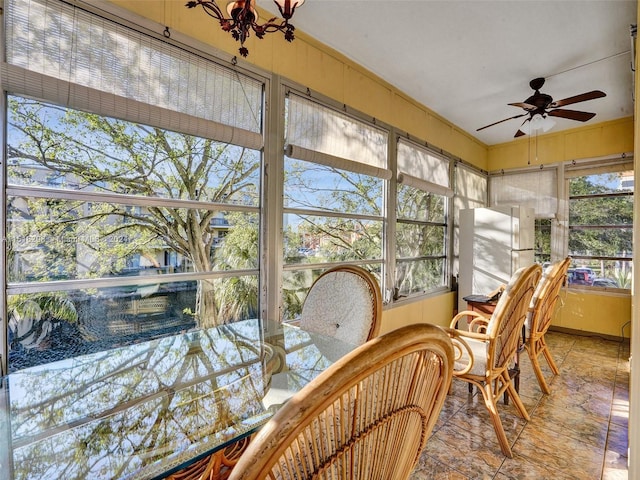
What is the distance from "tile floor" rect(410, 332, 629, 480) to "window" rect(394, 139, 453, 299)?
1.43m

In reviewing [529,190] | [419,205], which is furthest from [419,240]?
[529,190]

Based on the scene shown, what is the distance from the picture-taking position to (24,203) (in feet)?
5.01

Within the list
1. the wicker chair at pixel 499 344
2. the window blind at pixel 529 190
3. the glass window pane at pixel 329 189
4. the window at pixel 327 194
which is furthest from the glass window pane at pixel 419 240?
the wicker chair at pixel 499 344

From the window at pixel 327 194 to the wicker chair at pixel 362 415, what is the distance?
190 cm

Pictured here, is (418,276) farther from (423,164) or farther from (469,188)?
(469,188)

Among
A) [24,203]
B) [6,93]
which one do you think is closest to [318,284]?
[24,203]

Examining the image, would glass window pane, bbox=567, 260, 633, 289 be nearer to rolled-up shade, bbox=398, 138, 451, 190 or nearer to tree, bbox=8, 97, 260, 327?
rolled-up shade, bbox=398, 138, 451, 190

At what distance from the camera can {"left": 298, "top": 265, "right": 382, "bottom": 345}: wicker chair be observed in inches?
63.9

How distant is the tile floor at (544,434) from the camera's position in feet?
5.86

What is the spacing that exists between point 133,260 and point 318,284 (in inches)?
41.0

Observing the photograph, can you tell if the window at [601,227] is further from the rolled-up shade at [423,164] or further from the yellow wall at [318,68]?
the yellow wall at [318,68]

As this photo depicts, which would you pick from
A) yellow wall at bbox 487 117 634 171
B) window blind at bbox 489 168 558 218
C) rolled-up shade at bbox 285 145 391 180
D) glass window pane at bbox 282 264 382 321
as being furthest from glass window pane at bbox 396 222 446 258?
yellow wall at bbox 487 117 634 171

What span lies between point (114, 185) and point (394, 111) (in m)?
2.82

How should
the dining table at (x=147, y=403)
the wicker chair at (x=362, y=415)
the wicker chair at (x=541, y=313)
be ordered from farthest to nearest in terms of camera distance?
the wicker chair at (x=541, y=313) < the dining table at (x=147, y=403) < the wicker chair at (x=362, y=415)
